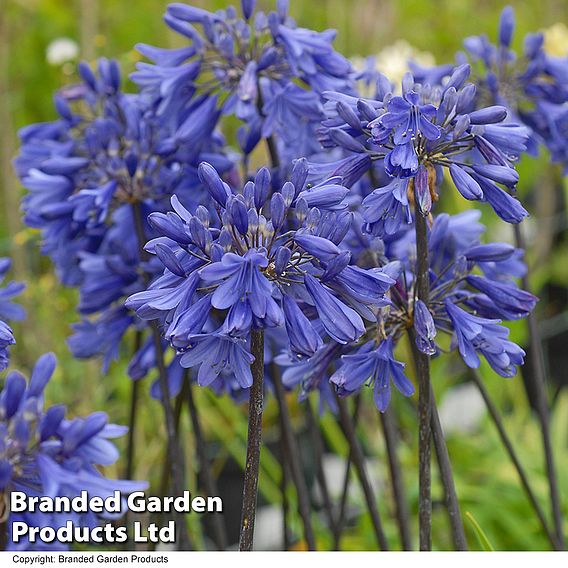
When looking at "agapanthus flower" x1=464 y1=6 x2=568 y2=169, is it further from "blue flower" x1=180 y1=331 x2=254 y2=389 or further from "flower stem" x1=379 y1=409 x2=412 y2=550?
"blue flower" x1=180 y1=331 x2=254 y2=389

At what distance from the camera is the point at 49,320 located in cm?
525

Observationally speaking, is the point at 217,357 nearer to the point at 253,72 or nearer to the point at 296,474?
the point at 296,474

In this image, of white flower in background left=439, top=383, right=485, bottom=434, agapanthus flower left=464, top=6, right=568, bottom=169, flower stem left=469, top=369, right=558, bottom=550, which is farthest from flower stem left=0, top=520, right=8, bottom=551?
white flower in background left=439, top=383, right=485, bottom=434

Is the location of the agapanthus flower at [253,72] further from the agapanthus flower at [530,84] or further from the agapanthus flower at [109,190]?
the agapanthus flower at [530,84]

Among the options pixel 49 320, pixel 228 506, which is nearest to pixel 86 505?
pixel 228 506

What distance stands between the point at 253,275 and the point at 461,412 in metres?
4.22

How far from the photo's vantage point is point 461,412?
554cm

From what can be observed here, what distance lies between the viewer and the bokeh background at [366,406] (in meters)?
4.30

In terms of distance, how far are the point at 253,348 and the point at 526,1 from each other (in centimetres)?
881

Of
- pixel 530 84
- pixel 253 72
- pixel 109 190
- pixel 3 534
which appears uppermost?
pixel 530 84

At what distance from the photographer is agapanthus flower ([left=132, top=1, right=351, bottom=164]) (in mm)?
2430

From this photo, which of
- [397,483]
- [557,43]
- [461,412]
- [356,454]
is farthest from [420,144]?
[461,412]

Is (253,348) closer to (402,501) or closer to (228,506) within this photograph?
(402,501)

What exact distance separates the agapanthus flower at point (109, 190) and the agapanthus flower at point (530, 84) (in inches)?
39.2
